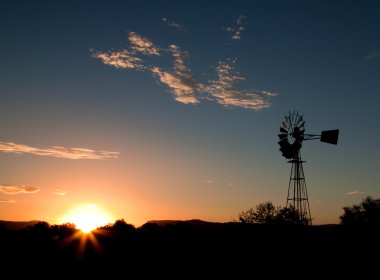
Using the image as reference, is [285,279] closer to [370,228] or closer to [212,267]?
[212,267]

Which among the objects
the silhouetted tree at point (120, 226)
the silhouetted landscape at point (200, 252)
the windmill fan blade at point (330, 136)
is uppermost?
the windmill fan blade at point (330, 136)

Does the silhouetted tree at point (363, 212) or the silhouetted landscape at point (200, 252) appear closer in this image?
the silhouetted landscape at point (200, 252)

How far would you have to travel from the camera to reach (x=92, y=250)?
78.4 ft

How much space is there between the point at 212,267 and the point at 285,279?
3.86 meters

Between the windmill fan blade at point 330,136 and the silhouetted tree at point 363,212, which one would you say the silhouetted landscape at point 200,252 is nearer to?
the windmill fan blade at point 330,136

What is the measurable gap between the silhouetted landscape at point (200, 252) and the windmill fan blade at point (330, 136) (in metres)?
12.7

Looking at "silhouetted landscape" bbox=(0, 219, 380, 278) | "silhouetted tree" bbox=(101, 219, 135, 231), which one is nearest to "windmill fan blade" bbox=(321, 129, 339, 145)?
"silhouetted landscape" bbox=(0, 219, 380, 278)

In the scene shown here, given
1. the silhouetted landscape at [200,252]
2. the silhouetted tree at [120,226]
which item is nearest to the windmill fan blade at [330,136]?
the silhouetted landscape at [200,252]

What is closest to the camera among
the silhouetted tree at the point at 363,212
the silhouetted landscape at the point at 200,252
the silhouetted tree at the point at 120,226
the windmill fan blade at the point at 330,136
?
the silhouetted landscape at the point at 200,252

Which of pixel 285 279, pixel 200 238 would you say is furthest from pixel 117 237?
pixel 285 279

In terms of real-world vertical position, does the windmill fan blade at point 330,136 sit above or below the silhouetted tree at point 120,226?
above

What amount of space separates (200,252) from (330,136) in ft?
74.7

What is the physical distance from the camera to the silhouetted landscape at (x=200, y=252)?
2073 centimetres

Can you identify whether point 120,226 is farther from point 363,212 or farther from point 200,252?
point 363,212
